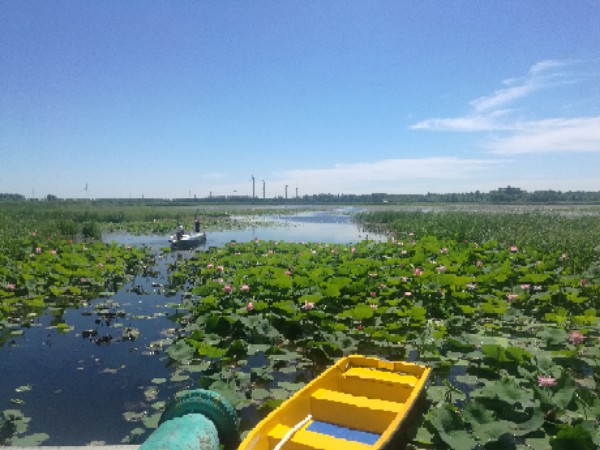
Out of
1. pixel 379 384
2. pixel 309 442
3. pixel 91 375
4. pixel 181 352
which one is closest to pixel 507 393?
pixel 379 384

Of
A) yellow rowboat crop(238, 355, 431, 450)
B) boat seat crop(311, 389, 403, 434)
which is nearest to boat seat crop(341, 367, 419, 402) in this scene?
yellow rowboat crop(238, 355, 431, 450)

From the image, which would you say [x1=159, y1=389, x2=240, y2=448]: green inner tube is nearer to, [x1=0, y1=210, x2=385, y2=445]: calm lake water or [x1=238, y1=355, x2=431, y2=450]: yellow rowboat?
[x1=238, y1=355, x2=431, y2=450]: yellow rowboat

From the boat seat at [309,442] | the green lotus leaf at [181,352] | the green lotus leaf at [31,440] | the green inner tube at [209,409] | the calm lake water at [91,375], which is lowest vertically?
the calm lake water at [91,375]

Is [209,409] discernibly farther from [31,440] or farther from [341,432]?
[31,440]

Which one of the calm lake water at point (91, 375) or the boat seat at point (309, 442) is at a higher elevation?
the boat seat at point (309, 442)

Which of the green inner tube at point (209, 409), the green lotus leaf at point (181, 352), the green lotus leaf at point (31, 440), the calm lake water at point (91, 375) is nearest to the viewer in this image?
the green inner tube at point (209, 409)

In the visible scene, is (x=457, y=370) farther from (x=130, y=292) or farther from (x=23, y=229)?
(x=23, y=229)

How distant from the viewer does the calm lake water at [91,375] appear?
4008mm

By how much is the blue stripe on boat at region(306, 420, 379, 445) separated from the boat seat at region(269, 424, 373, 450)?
1.29ft

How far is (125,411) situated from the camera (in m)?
4.24

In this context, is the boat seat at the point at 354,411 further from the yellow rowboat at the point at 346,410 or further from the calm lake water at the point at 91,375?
the calm lake water at the point at 91,375

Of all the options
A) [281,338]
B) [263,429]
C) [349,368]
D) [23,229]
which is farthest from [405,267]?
[23,229]

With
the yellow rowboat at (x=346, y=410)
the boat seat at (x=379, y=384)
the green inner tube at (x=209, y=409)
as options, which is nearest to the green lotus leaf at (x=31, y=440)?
the green inner tube at (x=209, y=409)

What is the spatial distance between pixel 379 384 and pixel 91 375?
334 centimetres
